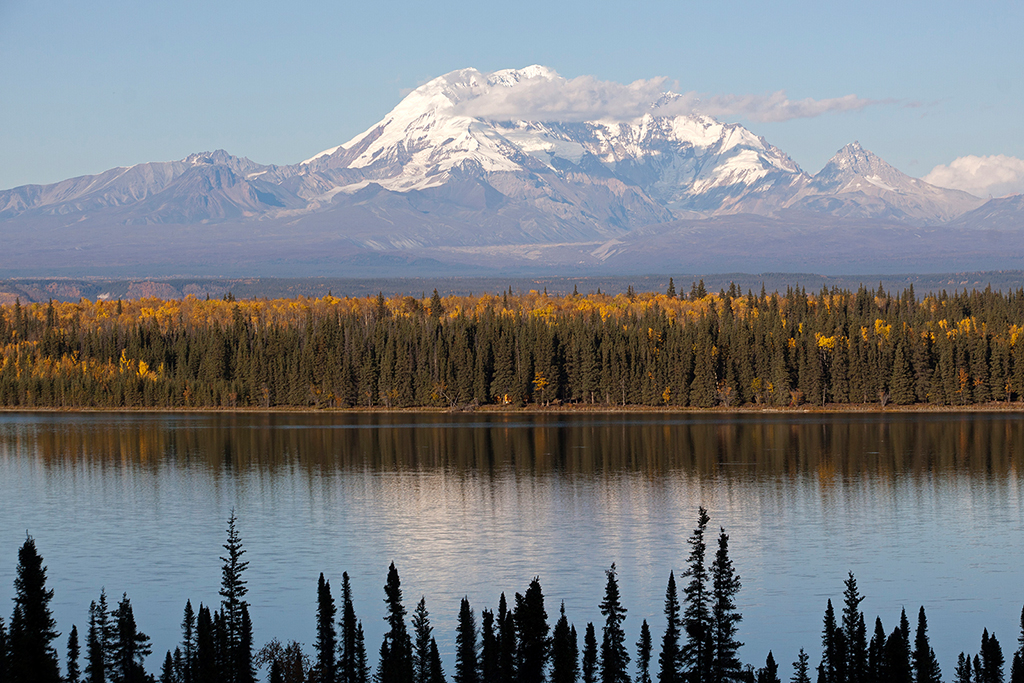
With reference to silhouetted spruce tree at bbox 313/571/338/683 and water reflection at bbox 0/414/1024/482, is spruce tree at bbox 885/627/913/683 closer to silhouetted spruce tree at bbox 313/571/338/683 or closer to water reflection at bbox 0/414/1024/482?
silhouetted spruce tree at bbox 313/571/338/683

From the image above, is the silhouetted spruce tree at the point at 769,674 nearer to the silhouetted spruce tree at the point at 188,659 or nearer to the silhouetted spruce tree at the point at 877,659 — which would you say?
the silhouetted spruce tree at the point at 877,659

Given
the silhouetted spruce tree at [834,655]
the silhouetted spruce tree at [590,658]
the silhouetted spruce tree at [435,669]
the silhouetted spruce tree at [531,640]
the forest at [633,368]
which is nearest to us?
the silhouetted spruce tree at [531,640]

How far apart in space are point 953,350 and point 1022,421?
93.0 feet

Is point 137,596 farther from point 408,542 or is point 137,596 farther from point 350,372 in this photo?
point 350,372

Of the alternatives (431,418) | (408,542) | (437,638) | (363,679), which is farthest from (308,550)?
(431,418)

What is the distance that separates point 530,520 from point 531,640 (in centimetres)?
3652

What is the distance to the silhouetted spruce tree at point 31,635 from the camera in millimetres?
40594

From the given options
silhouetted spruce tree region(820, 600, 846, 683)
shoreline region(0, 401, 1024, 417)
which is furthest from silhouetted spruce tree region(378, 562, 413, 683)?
shoreline region(0, 401, 1024, 417)

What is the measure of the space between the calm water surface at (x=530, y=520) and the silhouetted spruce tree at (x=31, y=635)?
8.96 metres

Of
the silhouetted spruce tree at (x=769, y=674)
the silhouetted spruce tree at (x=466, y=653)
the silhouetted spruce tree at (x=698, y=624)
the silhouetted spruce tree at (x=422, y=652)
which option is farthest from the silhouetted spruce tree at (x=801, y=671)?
the silhouetted spruce tree at (x=422, y=652)

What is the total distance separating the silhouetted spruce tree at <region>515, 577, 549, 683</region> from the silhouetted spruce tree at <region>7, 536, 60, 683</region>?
15.6 metres

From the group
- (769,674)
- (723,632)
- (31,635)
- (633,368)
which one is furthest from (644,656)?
(633,368)

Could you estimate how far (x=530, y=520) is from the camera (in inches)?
3135

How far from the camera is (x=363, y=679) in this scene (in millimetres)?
44906
